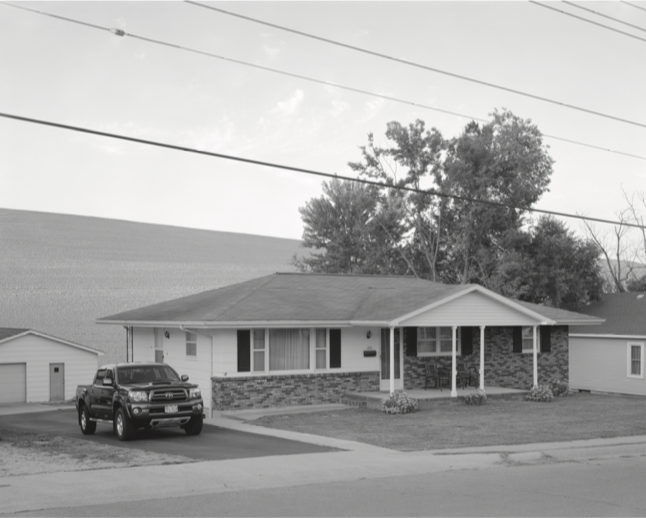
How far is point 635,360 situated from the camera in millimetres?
36062

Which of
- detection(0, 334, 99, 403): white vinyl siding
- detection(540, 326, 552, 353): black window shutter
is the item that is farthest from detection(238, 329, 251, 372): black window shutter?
detection(0, 334, 99, 403): white vinyl siding

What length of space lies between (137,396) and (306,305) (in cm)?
981

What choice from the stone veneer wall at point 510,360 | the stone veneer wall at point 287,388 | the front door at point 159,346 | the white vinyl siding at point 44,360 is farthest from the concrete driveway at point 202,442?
the white vinyl siding at point 44,360

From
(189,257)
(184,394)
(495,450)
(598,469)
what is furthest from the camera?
(189,257)

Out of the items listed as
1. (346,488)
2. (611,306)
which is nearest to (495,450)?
(346,488)

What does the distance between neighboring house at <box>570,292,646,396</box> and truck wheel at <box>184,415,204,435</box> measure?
22.4 metres

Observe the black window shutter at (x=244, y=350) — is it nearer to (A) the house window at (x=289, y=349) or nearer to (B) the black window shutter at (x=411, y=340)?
(A) the house window at (x=289, y=349)

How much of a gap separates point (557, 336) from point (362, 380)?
29.4 ft

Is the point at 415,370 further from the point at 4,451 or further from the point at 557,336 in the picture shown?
the point at 4,451

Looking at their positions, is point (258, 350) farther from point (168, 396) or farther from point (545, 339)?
point (545, 339)

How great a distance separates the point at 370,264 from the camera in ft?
176

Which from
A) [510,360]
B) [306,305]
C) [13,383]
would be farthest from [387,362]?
[13,383]

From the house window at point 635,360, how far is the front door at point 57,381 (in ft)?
80.4

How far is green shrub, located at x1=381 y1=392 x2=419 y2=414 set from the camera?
24125 mm
